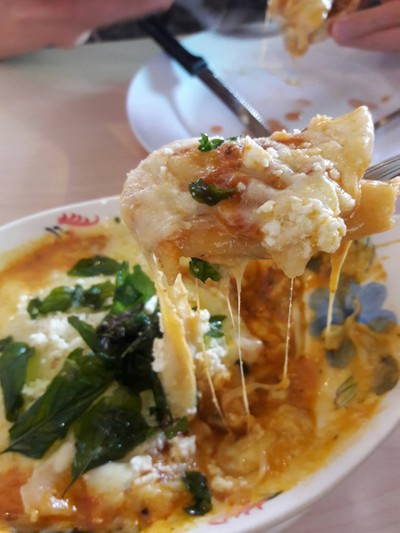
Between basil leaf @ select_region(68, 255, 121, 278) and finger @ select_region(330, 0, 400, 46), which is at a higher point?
finger @ select_region(330, 0, 400, 46)

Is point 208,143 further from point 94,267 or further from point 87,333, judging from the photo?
point 94,267

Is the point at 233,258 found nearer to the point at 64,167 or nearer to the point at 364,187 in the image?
the point at 364,187

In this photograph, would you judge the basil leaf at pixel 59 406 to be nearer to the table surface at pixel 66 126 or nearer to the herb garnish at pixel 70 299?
the herb garnish at pixel 70 299

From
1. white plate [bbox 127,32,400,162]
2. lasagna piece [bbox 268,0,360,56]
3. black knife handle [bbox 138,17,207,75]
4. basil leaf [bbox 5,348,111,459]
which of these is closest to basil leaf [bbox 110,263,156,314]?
basil leaf [bbox 5,348,111,459]

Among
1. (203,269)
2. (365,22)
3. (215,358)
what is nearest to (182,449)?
(215,358)

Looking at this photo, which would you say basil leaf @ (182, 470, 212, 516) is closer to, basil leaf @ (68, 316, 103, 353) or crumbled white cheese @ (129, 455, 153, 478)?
crumbled white cheese @ (129, 455, 153, 478)

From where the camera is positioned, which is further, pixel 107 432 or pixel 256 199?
pixel 107 432
